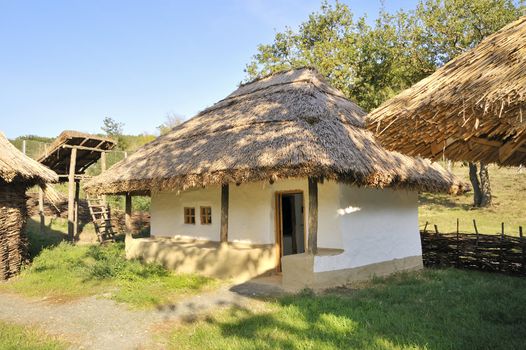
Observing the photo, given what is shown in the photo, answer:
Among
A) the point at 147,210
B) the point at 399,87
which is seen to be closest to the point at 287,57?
the point at 399,87

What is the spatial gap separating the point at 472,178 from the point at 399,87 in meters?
6.28

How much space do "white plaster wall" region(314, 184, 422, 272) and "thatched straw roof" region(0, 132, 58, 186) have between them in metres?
6.44

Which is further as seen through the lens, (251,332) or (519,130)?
(251,332)

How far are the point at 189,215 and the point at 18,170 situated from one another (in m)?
4.34

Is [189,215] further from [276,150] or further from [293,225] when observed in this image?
[276,150]

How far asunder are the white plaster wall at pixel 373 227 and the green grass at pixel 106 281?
9.05 ft

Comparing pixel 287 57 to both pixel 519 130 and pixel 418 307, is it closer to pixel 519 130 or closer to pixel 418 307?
pixel 418 307

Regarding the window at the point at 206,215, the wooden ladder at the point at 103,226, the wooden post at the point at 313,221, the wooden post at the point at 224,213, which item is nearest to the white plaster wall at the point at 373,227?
the wooden post at the point at 313,221

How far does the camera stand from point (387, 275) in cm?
880

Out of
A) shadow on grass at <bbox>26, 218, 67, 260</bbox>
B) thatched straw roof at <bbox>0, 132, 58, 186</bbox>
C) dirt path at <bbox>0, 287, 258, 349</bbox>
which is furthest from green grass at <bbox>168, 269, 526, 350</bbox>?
shadow on grass at <bbox>26, 218, 67, 260</bbox>

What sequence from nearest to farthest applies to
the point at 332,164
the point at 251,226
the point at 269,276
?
1. the point at 332,164
2. the point at 269,276
3. the point at 251,226

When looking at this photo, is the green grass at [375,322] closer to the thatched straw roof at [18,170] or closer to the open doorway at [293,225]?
the open doorway at [293,225]

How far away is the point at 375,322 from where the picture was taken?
16.7 ft

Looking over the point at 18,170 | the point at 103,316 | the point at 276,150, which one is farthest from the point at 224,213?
the point at 18,170
